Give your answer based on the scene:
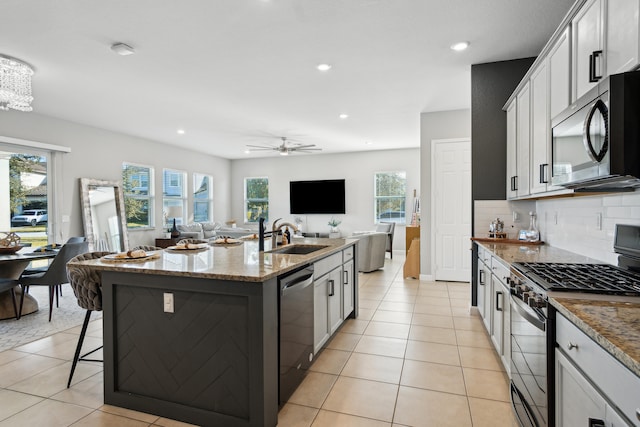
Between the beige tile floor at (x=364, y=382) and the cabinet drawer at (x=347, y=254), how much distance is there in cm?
71

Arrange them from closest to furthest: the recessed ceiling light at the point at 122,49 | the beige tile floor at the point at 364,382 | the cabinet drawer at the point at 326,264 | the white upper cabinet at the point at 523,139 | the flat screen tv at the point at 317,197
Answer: the beige tile floor at the point at 364,382 < the cabinet drawer at the point at 326,264 < the white upper cabinet at the point at 523,139 < the recessed ceiling light at the point at 122,49 < the flat screen tv at the point at 317,197

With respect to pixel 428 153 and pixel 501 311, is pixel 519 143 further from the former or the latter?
pixel 428 153

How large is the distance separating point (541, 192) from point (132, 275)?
9.46 ft

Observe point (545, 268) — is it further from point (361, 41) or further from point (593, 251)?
point (361, 41)

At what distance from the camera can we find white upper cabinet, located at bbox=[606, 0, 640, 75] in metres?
1.44

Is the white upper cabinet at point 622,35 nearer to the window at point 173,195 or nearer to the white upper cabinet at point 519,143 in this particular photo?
the white upper cabinet at point 519,143

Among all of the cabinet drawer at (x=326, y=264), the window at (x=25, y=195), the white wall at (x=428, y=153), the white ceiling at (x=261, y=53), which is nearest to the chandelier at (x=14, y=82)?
the white ceiling at (x=261, y=53)

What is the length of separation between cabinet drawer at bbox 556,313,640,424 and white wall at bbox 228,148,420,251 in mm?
7981

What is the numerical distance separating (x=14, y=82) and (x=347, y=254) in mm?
3845

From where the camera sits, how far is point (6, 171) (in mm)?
5180

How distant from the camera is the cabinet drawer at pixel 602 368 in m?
0.85

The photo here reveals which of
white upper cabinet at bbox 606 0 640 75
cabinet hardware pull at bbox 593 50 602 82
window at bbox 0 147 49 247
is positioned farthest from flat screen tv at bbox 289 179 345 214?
white upper cabinet at bbox 606 0 640 75

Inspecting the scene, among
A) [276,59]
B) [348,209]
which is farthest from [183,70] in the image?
[348,209]

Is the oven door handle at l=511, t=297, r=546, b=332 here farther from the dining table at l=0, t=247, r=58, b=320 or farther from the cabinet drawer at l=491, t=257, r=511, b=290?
the dining table at l=0, t=247, r=58, b=320
